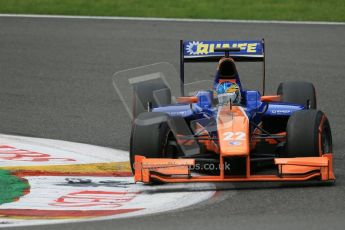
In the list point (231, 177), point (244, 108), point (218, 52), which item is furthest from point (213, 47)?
point (231, 177)

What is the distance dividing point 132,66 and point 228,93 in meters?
6.66

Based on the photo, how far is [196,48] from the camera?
11.8m

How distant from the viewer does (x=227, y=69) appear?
10969mm

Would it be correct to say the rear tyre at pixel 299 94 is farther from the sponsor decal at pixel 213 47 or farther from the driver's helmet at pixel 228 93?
the driver's helmet at pixel 228 93

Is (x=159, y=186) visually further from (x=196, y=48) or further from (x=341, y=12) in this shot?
(x=341, y=12)

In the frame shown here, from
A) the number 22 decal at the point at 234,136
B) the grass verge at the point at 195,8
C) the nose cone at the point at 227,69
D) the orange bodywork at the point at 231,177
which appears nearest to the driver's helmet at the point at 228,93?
the nose cone at the point at 227,69

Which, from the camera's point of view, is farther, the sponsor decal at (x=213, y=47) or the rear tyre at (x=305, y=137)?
the sponsor decal at (x=213, y=47)

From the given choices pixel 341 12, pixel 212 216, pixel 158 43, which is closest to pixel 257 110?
pixel 212 216

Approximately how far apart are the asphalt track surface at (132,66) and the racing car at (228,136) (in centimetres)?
22

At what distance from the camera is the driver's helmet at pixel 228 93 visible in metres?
10.6

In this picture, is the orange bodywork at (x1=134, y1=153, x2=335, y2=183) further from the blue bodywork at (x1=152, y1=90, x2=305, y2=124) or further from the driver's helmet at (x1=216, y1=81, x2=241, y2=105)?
the driver's helmet at (x1=216, y1=81, x2=241, y2=105)

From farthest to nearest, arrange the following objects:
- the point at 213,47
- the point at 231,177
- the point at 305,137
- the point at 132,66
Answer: the point at 132,66
the point at 213,47
the point at 305,137
the point at 231,177

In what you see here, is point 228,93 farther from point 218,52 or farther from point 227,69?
point 218,52

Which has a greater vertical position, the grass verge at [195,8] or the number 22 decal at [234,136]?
the grass verge at [195,8]
